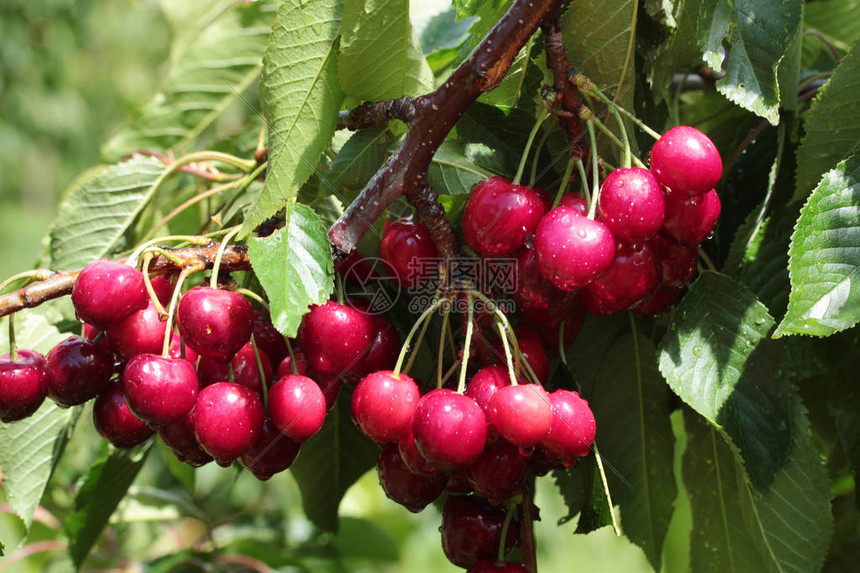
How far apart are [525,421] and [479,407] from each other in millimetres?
59

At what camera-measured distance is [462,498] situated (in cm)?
84

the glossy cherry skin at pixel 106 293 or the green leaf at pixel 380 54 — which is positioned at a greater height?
the green leaf at pixel 380 54

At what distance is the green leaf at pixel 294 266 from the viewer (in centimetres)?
69

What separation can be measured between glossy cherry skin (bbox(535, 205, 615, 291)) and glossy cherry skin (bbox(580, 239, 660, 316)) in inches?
1.1

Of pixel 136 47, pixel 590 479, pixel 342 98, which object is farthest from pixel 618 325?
pixel 136 47

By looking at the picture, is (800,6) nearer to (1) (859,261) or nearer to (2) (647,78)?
(2) (647,78)

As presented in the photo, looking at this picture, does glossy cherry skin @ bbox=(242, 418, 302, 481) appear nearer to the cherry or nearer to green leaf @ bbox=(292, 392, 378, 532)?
the cherry

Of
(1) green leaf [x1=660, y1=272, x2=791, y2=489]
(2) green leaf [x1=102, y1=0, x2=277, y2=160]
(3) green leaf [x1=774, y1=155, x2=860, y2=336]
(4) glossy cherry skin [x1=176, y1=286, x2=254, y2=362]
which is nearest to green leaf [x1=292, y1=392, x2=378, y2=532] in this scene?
(4) glossy cherry skin [x1=176, y1=286, x2=254, y2=362]

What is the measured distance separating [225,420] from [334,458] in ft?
1.33

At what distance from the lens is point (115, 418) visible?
0.79 m

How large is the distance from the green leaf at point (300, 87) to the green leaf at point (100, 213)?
45 cm

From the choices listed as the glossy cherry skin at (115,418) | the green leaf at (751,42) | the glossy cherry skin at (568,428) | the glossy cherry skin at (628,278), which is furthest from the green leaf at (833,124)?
the glossy cherry skin at (115,418)

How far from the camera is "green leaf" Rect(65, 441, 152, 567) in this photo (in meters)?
1.10

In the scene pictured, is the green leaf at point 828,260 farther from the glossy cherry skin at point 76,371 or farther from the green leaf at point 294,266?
the glossy cherry skin at point 76,371
